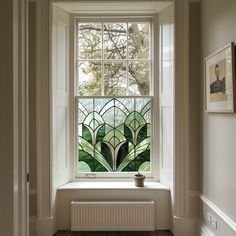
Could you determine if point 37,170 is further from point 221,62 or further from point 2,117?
point 221,62

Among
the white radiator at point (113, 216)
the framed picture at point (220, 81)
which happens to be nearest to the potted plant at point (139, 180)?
the white radiator at point (113, 216)

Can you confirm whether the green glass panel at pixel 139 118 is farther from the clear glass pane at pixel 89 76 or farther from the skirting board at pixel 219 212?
the skirting board at pixel 219 212

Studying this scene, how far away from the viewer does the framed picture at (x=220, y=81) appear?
216 centimetres

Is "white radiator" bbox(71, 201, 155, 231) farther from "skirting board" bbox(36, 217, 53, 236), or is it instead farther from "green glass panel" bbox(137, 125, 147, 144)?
"green glass panel" bbox(137, 125, 147, 144)

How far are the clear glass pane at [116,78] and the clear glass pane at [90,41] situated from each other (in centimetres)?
21

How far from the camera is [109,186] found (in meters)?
3.41

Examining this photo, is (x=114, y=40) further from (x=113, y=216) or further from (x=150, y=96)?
(x=113, y=216)

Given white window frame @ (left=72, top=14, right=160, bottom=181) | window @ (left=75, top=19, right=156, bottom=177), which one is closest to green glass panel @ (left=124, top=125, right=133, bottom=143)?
window @ (left=75, top=19, right=156, bottom=177)

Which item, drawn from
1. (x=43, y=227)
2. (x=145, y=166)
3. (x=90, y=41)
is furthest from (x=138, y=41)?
(x=43, y=227)

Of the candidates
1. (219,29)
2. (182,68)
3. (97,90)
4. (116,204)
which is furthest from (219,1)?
(116,204)

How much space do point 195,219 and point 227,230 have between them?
2.66 feet

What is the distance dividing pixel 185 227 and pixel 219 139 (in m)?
1.14

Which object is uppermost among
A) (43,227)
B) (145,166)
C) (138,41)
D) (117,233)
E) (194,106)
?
(138,41)

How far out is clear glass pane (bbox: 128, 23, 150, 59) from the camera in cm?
370
